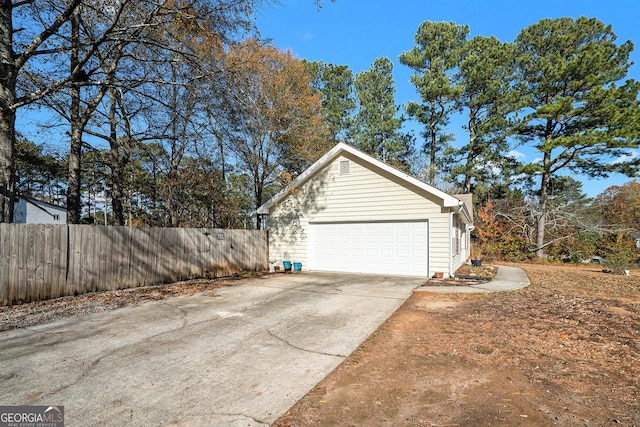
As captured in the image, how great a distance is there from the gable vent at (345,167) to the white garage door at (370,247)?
1963 mm

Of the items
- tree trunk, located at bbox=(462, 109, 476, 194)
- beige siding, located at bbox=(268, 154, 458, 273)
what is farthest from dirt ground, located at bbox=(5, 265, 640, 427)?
tree trunk, located at bbox=(462, 109, 476, 194)

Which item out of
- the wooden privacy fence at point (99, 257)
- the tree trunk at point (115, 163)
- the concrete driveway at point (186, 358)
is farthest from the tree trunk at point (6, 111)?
the tree trunk at point (115, 163)

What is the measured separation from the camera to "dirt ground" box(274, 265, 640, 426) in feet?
8.68

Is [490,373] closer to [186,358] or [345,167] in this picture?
[186,358]

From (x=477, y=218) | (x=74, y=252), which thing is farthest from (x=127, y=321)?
(x=477, y=218)

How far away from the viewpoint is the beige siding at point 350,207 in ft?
32.7

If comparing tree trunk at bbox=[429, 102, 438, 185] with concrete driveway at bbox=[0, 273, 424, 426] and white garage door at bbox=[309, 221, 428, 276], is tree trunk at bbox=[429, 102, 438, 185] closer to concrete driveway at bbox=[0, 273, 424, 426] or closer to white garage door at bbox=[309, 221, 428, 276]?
white garage door at bbox=[309, 221, 428, 276]

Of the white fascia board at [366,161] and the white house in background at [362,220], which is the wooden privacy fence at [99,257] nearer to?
the white house in background at [362,220]

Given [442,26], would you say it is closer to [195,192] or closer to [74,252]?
[195,192]

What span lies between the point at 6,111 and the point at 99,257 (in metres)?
3.62

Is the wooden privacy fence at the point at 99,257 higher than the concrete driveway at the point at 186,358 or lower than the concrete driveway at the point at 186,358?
higher

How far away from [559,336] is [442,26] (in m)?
23.8

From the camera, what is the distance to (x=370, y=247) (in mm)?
11078

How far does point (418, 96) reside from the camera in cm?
2336
